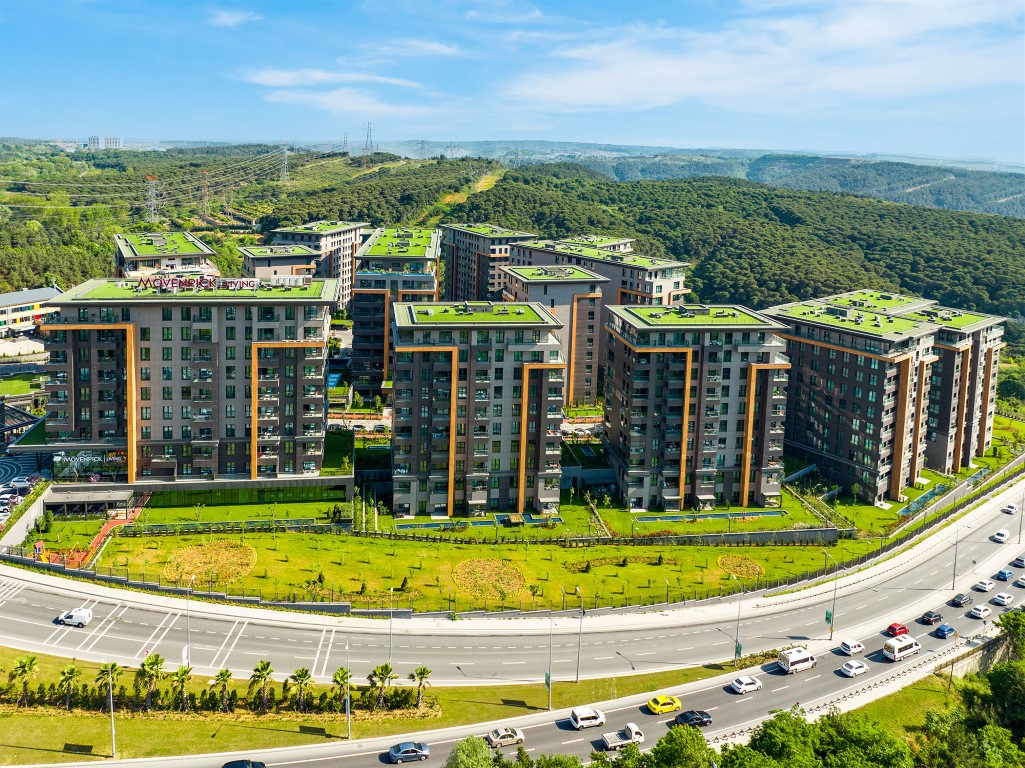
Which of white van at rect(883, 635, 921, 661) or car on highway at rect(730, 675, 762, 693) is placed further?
white van at rect(883, 635, 921, 661)

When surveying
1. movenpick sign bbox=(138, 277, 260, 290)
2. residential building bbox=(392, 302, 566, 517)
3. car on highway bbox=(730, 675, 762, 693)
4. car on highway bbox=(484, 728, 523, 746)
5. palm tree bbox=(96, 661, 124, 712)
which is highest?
movenpick sign bbox=(138, 277, 260, 290)

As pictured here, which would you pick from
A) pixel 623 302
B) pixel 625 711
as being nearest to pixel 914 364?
pixel 623 302

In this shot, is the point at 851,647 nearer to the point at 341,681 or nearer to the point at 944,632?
the point at 944,632

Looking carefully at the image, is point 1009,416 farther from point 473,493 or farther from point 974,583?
point 473,493

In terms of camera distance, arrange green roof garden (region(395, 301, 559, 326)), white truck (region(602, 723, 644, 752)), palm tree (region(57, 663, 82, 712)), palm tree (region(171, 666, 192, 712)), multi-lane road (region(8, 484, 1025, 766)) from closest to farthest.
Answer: palm tree (region(57, 663, 82, 712)) → white truck (region(602, 723, 644, 752)) → palm tree (region(171, 666, 192, 712)) → multi-lane road (region(8, 484, 1025, 766)) → green roof garden (region(395, 301, 559, 326))

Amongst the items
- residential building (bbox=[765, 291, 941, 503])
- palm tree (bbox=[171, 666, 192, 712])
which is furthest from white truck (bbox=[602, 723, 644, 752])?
residential building (bbox=[765, 291, 941, 503])

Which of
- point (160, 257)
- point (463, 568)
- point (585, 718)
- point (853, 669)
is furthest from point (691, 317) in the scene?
point (160, 257)

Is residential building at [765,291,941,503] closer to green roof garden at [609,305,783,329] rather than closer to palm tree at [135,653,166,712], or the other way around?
green roof garden at [609,305,783,329]
